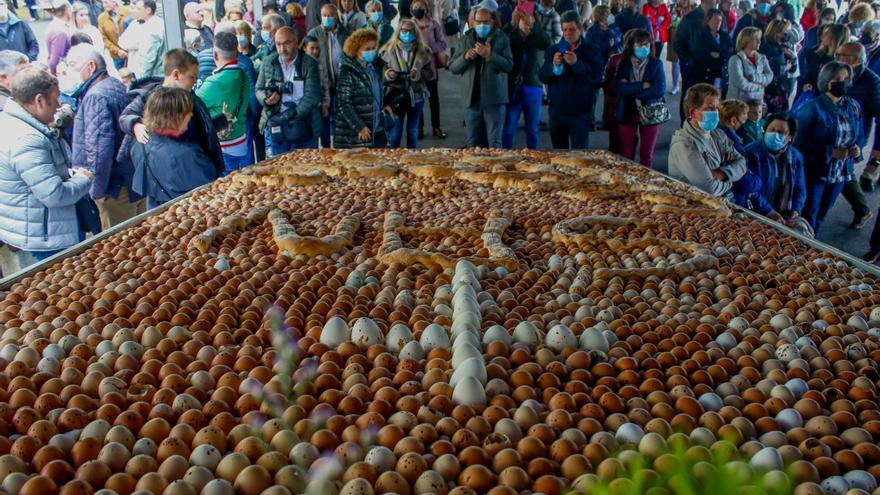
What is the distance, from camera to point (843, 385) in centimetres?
209

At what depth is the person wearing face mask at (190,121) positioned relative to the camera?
4621 mm

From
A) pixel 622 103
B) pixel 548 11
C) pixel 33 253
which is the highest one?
pixel 548 11

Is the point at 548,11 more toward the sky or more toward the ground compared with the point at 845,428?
more toward the sky

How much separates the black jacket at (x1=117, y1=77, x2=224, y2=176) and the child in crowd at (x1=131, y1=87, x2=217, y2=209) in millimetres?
97

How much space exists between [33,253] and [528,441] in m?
3.63

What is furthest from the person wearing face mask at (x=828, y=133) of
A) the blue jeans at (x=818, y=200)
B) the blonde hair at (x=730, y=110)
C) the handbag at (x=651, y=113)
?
the handbag at (x=651, y=113)

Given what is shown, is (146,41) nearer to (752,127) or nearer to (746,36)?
(752,127)

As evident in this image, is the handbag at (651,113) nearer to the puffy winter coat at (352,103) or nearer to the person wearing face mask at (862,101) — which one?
the person wearing face mask at (862,101)

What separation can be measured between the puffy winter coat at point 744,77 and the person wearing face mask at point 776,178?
269 cm

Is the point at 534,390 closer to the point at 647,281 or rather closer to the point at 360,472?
the point at 360,472

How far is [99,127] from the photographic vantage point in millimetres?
4949

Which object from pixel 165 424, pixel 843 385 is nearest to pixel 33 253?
pixel 165 424

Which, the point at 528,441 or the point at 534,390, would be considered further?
the point at 534,390

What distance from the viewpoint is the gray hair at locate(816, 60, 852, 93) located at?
619cm
